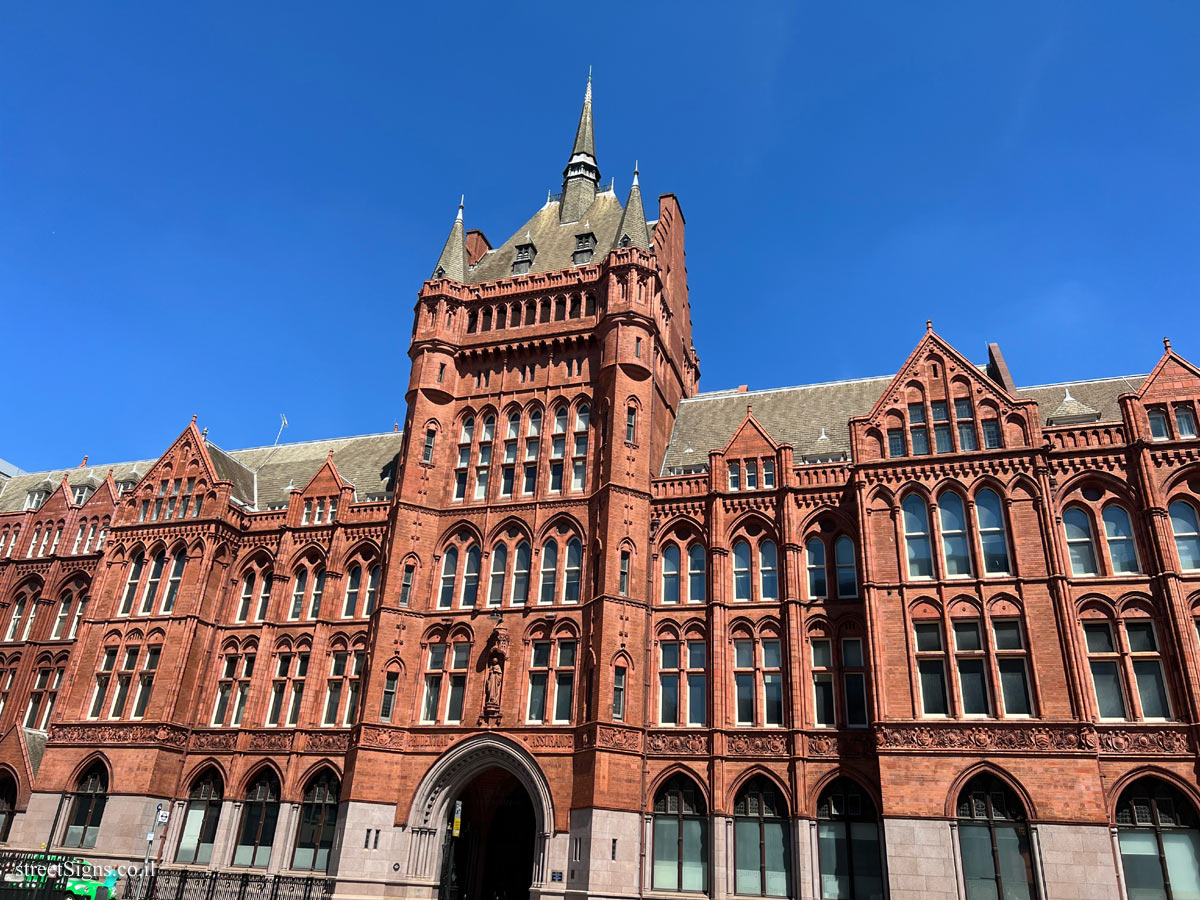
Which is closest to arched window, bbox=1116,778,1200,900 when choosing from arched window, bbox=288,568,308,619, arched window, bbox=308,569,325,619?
arched window, bbox=308,569,325,619

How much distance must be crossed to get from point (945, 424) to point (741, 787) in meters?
15.7

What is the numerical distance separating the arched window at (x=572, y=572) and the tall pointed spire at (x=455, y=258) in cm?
1602

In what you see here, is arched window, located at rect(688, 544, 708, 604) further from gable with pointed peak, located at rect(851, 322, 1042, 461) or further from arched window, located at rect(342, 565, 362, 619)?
arched window, located at rect(342, 565, 362, 619)

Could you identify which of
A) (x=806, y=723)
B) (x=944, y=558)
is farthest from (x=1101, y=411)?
(x=806, y=723)

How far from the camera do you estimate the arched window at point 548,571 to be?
37.6 metres

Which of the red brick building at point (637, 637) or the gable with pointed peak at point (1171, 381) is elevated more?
the gable with pointed peak at point (1171, 381)

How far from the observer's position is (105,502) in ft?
168

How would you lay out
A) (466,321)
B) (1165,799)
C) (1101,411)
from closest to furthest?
(1165,799)
(1101,411)
(466,321)

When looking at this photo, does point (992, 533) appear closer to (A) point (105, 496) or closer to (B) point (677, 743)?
(B) point (677, 743)

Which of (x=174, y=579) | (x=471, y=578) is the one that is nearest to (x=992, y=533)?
(x=471, y=578)

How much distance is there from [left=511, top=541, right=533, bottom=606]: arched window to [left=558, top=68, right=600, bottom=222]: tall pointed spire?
2114 cm

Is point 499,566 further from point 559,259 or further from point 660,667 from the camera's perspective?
point 559,259

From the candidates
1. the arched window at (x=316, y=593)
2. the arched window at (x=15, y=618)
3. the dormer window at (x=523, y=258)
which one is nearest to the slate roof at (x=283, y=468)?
the arched window at (x=316, y=593)

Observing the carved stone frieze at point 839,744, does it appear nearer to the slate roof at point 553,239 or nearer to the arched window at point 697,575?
the arched window at point 697,575
